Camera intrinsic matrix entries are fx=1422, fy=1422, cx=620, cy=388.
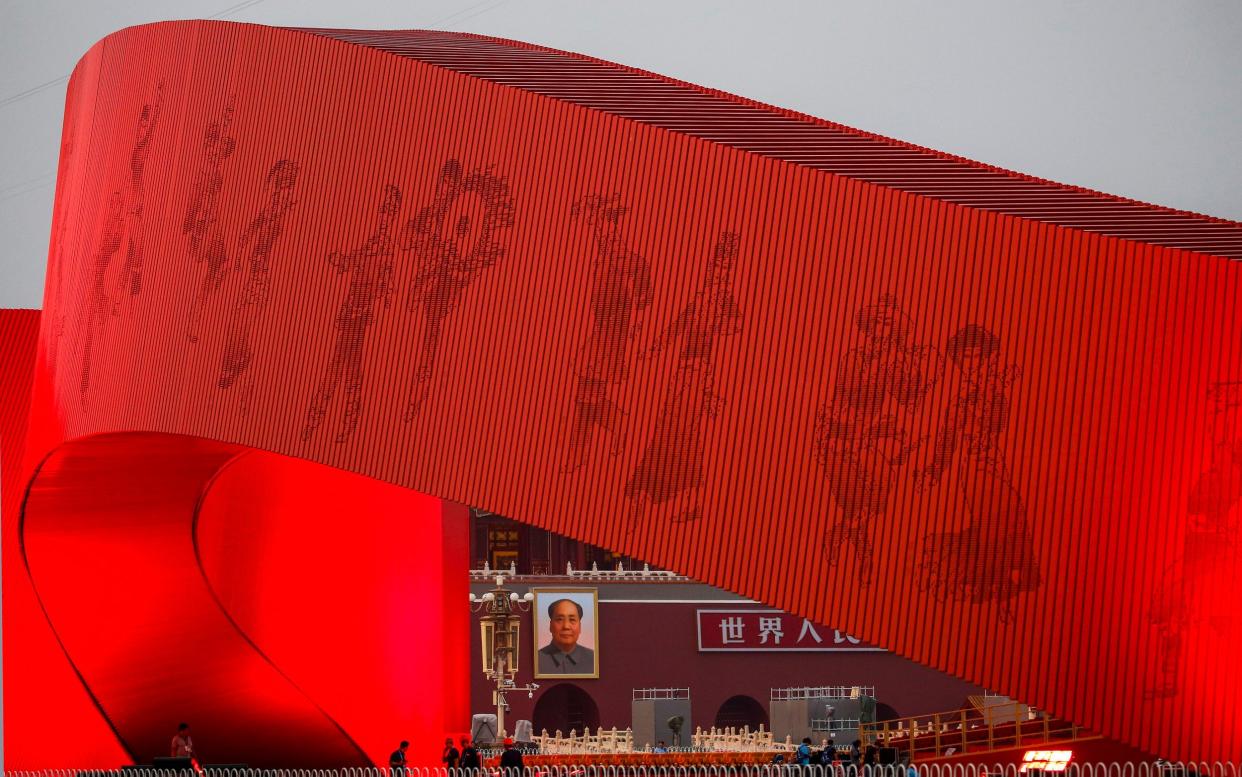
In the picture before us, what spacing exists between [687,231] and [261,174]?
3.64 meters

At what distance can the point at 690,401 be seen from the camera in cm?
897

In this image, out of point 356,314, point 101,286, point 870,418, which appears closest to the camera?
point 870,418

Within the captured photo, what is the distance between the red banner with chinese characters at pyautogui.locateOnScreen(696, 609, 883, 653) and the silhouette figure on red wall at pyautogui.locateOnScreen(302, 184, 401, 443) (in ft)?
60.5

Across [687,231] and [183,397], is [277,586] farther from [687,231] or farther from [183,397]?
[687,231]

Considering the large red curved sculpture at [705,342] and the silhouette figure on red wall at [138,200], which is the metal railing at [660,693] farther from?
the silhouette figure on red wall at [138,200]

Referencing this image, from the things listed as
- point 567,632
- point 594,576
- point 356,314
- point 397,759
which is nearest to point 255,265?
point 356,314

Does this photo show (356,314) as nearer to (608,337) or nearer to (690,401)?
(608,337)

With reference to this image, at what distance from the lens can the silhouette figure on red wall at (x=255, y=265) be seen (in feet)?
34.9

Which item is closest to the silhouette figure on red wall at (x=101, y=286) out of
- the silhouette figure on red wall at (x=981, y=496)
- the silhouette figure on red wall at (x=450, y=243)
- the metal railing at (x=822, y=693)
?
the silhouette figure on red wall at (x=450, y=243)

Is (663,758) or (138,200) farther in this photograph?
(663,758)

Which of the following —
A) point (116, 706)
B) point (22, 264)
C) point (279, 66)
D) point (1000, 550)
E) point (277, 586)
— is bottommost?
point (116, 706)

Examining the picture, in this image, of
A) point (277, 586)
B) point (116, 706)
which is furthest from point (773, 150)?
point (116, 706)

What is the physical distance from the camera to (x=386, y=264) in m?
10.2

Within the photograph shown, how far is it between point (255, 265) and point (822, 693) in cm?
1920
